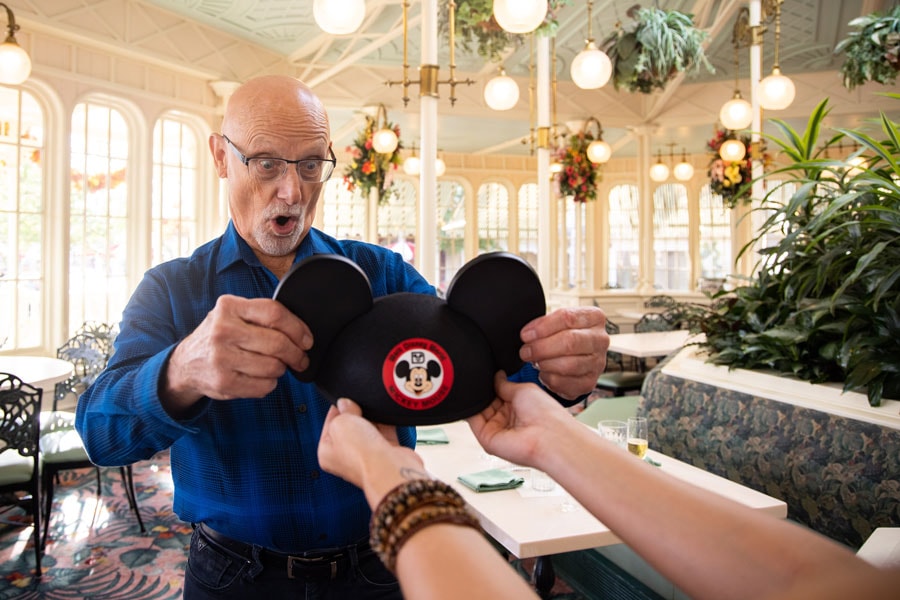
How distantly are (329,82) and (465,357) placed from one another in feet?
27.9

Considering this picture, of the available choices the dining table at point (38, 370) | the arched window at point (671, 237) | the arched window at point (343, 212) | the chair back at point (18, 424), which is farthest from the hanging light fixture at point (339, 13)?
the arched window at point (671, 237)

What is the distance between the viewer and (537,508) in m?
2.03

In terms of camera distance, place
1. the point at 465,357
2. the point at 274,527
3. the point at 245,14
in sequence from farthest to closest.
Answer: the point at 245,14
the point at 274,527
the point at 465,357

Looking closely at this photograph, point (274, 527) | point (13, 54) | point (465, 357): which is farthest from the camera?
point (13, 54)

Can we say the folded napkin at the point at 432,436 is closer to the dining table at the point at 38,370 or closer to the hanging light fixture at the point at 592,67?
the dining table at the point at 38,370

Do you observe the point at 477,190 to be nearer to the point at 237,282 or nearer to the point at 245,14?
the point at 245,14

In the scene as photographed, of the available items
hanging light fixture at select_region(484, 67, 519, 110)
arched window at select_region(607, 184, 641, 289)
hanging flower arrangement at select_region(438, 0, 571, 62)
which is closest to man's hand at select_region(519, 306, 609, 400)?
hanging flower arrangement at select_region(438, 0, 571, 62)

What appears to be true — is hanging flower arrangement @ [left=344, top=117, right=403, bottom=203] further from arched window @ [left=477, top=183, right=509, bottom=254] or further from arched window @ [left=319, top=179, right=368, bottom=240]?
arched window @ [left=477, top=183, right=509, bottom=254]

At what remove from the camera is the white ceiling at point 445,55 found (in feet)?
22.3

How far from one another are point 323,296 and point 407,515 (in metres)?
0.34

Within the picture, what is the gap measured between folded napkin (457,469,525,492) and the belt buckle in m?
0.96

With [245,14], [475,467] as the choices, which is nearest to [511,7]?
[475,467]

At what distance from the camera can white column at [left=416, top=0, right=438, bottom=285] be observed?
4.24m

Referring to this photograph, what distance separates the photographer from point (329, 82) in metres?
8.68
